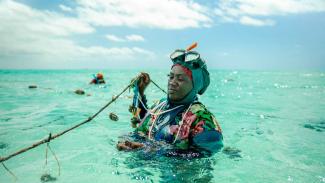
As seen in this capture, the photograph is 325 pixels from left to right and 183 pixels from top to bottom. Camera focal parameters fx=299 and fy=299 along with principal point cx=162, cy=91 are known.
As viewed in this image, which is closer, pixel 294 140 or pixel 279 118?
pixel 294 140

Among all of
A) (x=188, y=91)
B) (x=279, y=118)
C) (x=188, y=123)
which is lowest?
(x=279, y=118)

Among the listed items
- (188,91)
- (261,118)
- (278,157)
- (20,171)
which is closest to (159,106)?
(188,91)

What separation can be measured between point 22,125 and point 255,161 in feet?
24.3

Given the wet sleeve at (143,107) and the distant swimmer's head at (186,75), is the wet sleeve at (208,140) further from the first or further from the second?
the wet sleeve at (143,107)

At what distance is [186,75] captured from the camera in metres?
5.23

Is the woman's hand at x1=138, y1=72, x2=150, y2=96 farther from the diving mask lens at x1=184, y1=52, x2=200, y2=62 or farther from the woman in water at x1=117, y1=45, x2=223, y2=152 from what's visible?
the diving mask lens at x1=184, y1=52, x2=200, y2=62

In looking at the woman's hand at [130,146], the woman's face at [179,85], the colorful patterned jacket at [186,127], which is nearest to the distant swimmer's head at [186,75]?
the woman's face at [179,85]

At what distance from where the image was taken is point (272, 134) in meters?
9.34

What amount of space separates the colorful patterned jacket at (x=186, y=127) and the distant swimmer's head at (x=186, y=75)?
0.59 ft

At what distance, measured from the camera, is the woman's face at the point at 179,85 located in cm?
521

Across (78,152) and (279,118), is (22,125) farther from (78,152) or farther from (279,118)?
(279,118)

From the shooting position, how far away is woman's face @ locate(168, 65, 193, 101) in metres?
5.21

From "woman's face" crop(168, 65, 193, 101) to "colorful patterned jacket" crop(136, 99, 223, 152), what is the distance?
21 cm

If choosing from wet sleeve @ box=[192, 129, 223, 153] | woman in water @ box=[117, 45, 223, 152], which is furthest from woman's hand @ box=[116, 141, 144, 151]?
wet sleeve @ box=[192, 129, 223, 153]
